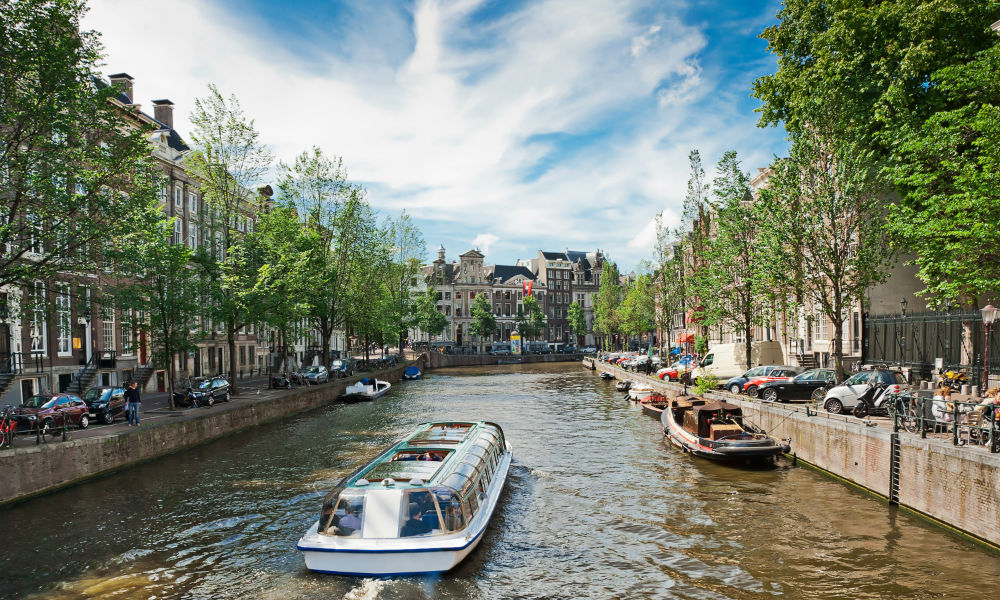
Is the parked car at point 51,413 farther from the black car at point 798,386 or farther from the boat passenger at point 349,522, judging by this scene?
the black car at point 798,386

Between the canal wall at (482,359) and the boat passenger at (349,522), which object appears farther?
the canal wall at (482,359)

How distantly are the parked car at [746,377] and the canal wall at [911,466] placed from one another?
890 cm

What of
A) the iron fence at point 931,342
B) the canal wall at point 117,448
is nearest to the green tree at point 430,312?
the canal wall at point 117,448


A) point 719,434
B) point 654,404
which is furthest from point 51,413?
point 654,404

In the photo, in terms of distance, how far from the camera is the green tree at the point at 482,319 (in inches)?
4948

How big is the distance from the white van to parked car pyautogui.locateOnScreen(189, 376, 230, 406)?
29.7 meters

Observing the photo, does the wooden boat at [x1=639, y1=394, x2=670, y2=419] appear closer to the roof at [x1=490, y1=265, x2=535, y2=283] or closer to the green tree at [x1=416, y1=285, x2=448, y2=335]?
the green tree at [x1=416, y1=285, x2=448, y2=335]

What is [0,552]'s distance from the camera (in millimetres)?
15281

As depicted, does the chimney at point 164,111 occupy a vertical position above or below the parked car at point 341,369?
above

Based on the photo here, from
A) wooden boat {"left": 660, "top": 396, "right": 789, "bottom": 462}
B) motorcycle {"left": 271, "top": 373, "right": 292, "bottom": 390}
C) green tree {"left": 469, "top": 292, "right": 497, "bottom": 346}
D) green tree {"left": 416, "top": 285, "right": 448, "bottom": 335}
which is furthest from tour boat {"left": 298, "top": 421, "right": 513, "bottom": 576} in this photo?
green tree {"left": 469, "top": 292, "right": 497, "bottom": 346}

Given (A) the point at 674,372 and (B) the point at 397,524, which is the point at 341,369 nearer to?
(A) the point at 674,372

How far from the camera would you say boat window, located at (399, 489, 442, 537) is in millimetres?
13511

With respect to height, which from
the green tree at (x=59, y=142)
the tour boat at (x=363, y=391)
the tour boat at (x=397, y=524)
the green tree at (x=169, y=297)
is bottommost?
the tour boat at (x=363, y=391)

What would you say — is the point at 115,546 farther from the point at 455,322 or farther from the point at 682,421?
the point at 455,322
